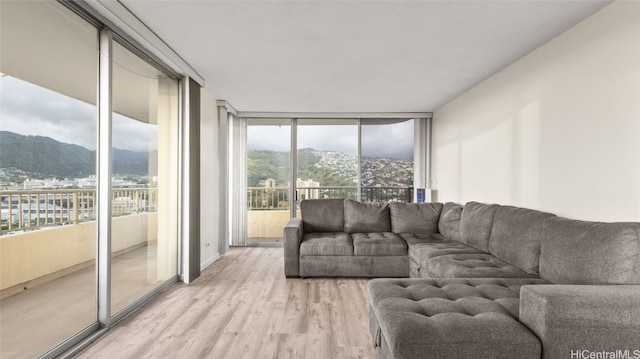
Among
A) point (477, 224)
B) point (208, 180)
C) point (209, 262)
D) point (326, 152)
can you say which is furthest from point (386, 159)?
point (209, 262)

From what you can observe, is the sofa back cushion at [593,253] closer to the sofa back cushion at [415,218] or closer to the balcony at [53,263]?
the sofa back cushion at [415,218]

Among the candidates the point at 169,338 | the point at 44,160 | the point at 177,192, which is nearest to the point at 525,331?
the point at 169,338

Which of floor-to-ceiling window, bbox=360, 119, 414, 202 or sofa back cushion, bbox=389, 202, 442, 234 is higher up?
floor-to-ceiling window, bbox=360, 119, 414, 202

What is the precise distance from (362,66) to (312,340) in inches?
105

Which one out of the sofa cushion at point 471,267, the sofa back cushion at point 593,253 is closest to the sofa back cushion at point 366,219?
the sofa cushion at point 471,267

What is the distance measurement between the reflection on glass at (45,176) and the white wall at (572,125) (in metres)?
3.61

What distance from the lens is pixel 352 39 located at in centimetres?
286

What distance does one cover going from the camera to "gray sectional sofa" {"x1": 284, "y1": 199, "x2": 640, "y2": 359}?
5.02 feet

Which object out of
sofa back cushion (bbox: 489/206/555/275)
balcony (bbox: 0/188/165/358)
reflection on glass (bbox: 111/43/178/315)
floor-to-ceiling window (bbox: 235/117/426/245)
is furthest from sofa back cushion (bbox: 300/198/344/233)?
balcony (bbox: 0/188/165/358)

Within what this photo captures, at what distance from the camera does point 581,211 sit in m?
2.53

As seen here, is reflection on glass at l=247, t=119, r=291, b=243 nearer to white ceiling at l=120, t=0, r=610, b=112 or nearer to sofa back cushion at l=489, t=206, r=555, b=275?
white ceiling at l=120, t=0, r=610, b=112

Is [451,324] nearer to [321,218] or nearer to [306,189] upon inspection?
[321,218]

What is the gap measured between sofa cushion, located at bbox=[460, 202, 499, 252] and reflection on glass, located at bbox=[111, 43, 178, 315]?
323 cm

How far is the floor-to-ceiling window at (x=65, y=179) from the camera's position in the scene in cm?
178
